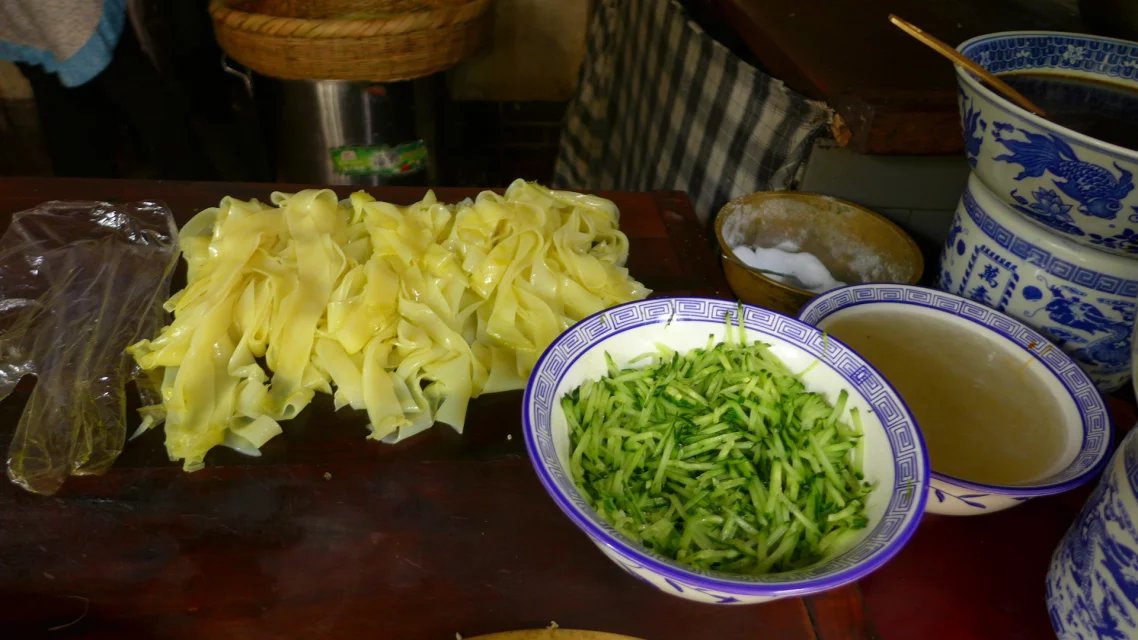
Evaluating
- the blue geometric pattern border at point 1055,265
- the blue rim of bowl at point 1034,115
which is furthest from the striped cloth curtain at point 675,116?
the blue geometric pattern border at point 1055,265

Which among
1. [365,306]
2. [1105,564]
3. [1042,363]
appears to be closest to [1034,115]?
[1042,363]

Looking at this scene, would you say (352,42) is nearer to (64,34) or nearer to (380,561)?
(64,34)

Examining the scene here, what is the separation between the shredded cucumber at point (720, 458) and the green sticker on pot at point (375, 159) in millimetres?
Answer: 2530

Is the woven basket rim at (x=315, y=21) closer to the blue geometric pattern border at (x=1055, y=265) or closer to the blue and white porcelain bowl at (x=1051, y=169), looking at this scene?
the blue and white porcelain bowl at (x=1051, y=169)

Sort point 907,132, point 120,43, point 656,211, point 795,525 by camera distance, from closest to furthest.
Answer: point 795,525 < point 907,132 < point 656,211 < point 120,43

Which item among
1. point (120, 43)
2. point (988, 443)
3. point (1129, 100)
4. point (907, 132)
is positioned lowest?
point (120, 43)

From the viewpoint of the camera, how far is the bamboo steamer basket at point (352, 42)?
9.88 feet

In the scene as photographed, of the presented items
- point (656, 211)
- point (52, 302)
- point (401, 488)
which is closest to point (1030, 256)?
point (656, 211)

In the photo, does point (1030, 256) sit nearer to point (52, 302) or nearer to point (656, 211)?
point (656, 211)

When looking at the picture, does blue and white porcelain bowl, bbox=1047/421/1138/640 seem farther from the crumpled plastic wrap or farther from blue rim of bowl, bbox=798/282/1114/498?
the crumpled plastic wrap

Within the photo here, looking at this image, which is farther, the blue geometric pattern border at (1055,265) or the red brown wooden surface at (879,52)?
the red brown wooden surface at (879,52)

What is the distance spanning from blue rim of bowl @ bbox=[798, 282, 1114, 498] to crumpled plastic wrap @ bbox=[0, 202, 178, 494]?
1.34 metres

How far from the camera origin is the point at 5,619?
1.19m

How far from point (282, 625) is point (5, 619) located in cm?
43
